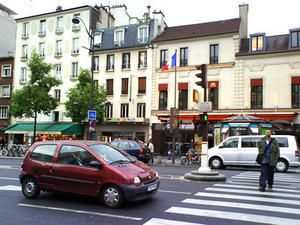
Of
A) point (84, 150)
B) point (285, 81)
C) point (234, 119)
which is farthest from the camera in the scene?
point (285, 81)

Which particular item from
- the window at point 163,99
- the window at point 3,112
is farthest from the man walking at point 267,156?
the window at point 3,112

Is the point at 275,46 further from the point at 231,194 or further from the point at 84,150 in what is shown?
the point at 84,150

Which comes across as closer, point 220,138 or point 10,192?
point 10,192

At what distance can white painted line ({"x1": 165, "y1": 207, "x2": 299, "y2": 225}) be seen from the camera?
251 inches

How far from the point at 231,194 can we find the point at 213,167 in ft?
31.1

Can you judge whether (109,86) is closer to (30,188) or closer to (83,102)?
(83,102)

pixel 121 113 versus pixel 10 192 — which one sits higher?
pixel 121 113

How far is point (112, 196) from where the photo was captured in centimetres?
730

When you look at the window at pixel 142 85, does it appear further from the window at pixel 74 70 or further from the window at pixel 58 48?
the window at pixel 58 48

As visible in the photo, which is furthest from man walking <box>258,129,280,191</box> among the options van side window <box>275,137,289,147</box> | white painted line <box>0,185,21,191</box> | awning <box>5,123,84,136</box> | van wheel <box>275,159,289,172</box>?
awning <box>5,123,84,136</box>

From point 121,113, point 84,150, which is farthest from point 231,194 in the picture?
point 121,113

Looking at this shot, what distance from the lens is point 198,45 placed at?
3122 centimetres

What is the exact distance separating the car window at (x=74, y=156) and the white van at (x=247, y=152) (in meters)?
12.0

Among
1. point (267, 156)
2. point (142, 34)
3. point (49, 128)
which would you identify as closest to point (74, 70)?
point (49, 128)
